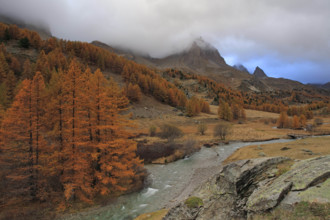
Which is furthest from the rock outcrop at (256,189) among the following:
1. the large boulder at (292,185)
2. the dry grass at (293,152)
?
the dry grass at (293,152)

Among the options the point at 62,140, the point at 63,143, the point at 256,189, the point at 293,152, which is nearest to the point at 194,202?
the point at 256,189

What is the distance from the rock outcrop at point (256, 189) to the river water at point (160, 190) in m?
8.95

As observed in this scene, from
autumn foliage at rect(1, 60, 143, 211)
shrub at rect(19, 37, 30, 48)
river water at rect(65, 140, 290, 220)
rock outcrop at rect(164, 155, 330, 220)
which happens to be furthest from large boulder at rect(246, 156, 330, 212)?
shrub at rect(19, 37, 30, 48)

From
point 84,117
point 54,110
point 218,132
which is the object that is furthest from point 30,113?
point 218,132

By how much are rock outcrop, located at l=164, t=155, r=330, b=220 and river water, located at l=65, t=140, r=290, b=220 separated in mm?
8946

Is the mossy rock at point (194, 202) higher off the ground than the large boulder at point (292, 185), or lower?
lower

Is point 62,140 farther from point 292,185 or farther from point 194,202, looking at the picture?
point 292,185

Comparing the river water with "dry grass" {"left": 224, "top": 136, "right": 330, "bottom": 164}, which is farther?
"dry grass" {"left": 224, "top": 136, "right": 330, "bottom": 164}

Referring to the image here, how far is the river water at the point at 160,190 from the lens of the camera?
16.1 meters

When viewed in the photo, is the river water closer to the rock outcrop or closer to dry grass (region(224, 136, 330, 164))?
dry grass (region(224, 136, 330, 164))

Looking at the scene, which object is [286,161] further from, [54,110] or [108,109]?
[54,110]

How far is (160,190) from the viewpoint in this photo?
21000 millimetres

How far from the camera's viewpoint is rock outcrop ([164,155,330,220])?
583cm

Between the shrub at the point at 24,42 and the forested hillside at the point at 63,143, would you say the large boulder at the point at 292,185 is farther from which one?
the shrub at the point at 24,42
